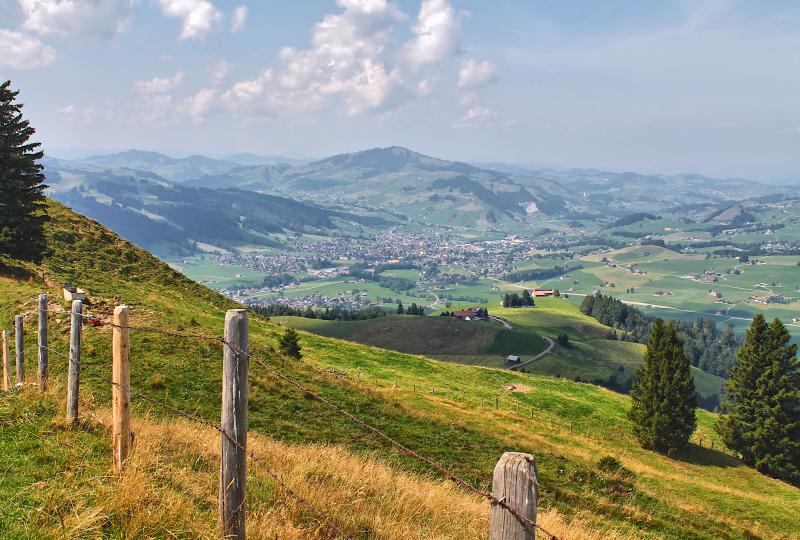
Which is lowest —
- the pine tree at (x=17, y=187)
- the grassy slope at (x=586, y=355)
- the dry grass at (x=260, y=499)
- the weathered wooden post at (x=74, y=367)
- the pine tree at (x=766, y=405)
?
the grassy slope at (x=586, y=355)

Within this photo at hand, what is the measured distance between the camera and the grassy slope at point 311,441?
8.33m

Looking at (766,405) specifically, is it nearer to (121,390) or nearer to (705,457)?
(705,457)

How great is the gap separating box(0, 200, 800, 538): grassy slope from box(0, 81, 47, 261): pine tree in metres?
2.94

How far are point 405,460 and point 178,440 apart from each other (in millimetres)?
10730

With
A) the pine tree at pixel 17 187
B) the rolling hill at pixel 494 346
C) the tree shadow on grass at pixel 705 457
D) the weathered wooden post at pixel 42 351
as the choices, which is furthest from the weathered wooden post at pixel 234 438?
the rolling hill at pixel 494 346

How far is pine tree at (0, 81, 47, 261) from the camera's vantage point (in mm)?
39688

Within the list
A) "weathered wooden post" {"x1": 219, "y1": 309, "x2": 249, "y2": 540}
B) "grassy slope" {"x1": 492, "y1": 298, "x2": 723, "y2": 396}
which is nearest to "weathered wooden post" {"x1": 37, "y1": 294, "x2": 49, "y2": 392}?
"weathered wooden post" {"x1": 219, "y1": 309, "x2": 249, "y2": 540}

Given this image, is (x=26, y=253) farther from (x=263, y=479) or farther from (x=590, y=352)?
(x=590, y=352)

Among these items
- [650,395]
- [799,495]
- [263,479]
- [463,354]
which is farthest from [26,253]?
[463,354]

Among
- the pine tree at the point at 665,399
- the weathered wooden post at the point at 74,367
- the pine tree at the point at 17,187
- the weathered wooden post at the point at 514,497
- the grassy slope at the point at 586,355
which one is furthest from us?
the grassy slope at the point at 586,355

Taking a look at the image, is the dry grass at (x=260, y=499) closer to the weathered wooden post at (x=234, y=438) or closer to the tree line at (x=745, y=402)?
the weathered wooden post at (x=234, y=438)

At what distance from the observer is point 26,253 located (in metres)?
41.1

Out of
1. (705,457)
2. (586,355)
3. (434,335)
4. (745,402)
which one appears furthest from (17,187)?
(586,355)

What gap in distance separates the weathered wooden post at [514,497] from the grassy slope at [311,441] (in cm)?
398
